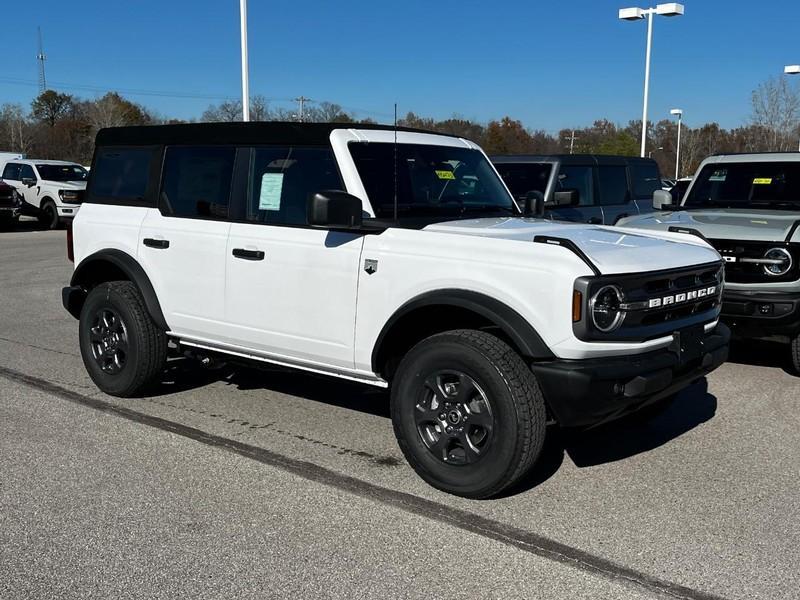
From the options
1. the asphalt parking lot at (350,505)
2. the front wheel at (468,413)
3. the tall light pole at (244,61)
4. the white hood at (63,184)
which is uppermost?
the tall light pole at (244,61)

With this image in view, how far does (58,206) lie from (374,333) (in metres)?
20.5

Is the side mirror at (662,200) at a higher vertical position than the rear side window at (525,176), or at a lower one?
lower

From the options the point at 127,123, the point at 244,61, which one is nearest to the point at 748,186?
the point at 244,61

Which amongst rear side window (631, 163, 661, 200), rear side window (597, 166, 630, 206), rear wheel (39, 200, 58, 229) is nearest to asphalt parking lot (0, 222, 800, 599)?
rear side window (597, 166, 630, 206)

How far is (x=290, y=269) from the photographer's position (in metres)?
4.90

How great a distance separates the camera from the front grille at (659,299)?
152 inches

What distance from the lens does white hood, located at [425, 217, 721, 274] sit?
406 cm

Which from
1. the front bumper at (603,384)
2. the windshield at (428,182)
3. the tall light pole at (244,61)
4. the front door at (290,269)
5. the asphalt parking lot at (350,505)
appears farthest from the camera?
the tall light pole at (244,61)

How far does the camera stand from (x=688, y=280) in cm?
444

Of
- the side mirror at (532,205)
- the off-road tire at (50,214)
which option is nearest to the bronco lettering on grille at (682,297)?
the side mirror at (532,205)

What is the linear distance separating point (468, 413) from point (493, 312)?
0.55 metres

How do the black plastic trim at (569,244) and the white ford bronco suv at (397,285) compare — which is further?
the white ford bronco suv at (397,285)

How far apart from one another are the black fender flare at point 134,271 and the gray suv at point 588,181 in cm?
521

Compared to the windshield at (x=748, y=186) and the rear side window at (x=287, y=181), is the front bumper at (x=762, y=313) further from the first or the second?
the rear side window at (x=287, y=181)
